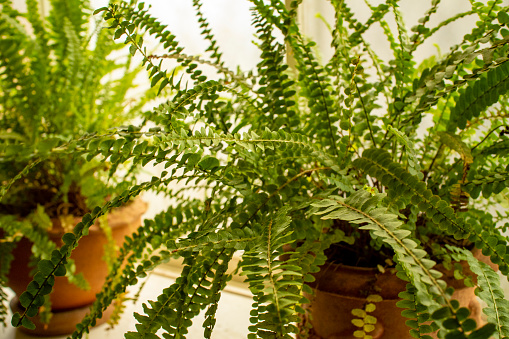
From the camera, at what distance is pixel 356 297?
57 cm

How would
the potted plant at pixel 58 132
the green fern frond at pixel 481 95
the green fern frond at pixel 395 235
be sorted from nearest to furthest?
the green fern frond at pixel 395 235 → the green fern frond at pixel 481 95 → the potted plant at pixel 58 132

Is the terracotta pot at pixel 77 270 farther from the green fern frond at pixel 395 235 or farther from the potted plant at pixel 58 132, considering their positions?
A: the green fern frond at pixel 395 235

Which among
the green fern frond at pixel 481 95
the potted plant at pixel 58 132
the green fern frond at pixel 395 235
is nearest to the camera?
the green fern frond at pixel 395 235

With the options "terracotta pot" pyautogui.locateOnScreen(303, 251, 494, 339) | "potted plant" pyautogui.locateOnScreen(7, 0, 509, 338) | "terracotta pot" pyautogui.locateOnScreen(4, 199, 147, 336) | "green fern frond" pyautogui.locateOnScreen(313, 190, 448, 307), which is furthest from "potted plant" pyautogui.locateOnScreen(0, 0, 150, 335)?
"green fern frond" pyautogui.locateOnScreen(313, 190, 448, 307)

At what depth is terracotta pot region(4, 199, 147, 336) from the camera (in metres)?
0.90

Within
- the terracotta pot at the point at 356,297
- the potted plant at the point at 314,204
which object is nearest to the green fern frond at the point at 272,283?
the potted plant at the point at 314,204

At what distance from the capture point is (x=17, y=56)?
0.92 m

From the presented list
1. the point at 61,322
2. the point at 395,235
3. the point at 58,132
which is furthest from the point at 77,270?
the point at 395,235

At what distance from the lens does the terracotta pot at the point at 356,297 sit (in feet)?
1.88

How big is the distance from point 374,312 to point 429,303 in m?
0.29

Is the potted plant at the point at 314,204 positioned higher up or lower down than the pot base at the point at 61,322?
higher up

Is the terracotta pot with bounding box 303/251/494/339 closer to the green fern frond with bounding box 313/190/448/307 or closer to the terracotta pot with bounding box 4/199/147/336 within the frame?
the green fern frond with bounding box 313/190/448/307

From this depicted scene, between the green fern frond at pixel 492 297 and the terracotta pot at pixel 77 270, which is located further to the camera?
the terracotta pot at pixel 77 270

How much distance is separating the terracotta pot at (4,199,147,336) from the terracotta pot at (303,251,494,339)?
472 millimetres
